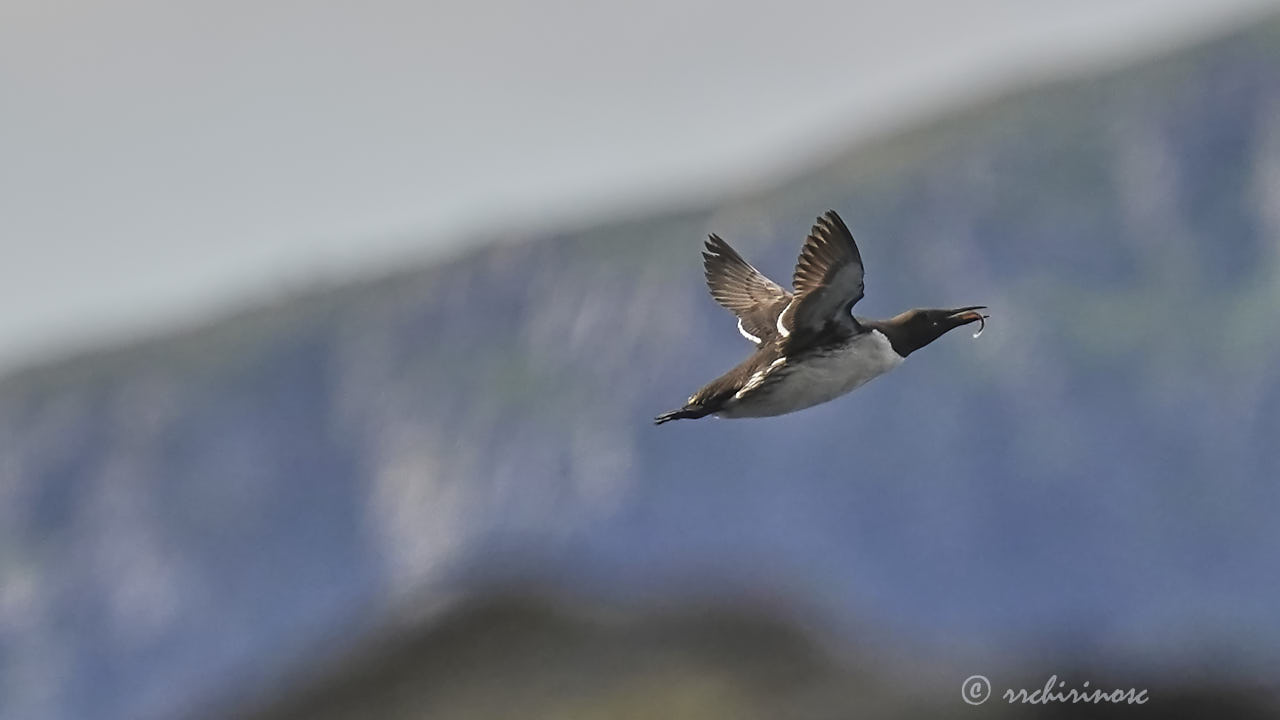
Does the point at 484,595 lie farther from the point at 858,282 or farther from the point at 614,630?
the point at 858,282

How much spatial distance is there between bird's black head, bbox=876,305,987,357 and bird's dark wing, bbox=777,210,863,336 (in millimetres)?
932

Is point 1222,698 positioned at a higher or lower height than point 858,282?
lower

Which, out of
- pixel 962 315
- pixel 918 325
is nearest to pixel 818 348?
pixel 918 325

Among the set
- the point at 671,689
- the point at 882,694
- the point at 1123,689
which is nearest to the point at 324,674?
the point at 671,689

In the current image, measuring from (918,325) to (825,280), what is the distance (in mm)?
2426

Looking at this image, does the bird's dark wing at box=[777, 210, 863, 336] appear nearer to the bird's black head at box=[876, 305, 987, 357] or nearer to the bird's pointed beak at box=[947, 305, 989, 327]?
the bird's black head at box=[876, 305, 987, 357]

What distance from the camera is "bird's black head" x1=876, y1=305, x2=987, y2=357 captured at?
24.6 metres

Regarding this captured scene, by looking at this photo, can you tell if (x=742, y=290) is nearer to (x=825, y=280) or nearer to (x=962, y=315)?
(x=962, y=315)

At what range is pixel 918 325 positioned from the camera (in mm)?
24969

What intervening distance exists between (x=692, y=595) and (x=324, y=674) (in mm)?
8546

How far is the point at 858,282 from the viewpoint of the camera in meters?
23.2

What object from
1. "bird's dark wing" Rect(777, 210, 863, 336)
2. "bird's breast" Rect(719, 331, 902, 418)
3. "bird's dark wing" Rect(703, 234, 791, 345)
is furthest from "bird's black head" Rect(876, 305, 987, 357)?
"bird's dark wing" Rect(703, 234, 791, 345)

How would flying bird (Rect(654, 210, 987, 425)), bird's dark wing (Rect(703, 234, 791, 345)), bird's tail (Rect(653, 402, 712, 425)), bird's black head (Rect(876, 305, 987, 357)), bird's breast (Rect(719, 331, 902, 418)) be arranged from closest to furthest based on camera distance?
1. flying bird (Rect(654, 210, 987, 425))
2. bird's tail (Rect(653, 402, 712, 425))
3. bird's breast (Rect(719, 331, 902, 418))
4. bird's black head (Rect(876, 305, 987, 357))
5. bird's dark wing (Rect(703, 234, 791, 345))

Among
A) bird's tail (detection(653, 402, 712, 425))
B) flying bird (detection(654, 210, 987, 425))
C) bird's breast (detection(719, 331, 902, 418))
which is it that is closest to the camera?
flying bird (detection(654, 210, 987, 425))
